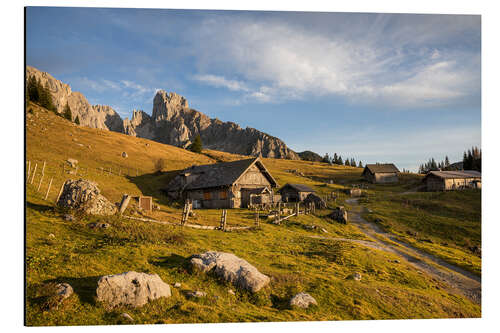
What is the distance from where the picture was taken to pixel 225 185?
41.0 m

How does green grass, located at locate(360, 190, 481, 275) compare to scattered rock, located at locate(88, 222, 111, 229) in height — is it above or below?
below

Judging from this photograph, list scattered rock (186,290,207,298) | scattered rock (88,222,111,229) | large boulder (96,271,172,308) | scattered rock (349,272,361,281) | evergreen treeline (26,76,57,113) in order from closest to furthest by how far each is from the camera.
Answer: large boulder (96,271,172,308)
scattered rock (186,290,207,298)
scattered rock (349,272,361,281)
scattered rock (88,222,111,229)
evergreen treeline (26,76,57,113)

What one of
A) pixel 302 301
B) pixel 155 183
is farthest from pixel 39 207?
pixel 155 183

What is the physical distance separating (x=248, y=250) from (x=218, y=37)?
12411 millimetres

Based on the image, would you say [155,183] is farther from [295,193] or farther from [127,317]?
→ [127,317]

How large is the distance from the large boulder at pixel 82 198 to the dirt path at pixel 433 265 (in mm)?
21408

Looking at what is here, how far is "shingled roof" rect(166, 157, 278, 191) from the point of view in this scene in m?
42.6

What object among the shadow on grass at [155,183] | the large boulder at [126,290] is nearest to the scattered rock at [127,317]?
the large boulder at [126,290]

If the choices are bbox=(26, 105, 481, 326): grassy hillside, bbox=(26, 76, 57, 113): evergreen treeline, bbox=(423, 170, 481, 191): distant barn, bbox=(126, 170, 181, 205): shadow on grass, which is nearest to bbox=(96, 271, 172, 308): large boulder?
bbox=(26, 105, 481, 326): grassy hillside

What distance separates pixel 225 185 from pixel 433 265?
2697 centimetres

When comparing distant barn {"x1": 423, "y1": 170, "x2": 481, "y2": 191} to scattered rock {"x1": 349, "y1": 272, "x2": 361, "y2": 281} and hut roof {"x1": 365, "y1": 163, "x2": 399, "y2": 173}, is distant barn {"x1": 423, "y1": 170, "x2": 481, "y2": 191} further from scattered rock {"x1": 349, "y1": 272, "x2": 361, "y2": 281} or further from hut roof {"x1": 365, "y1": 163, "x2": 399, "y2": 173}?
scattered rock {"x1": 349, "y1": 272, "x2": 361, "y2": 281}

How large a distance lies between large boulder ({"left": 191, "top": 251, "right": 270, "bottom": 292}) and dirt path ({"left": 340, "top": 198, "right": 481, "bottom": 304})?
472 inches

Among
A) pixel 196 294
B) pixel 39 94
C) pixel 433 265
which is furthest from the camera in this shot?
pixel 39 94

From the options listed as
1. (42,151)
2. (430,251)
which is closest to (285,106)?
(430,251)
